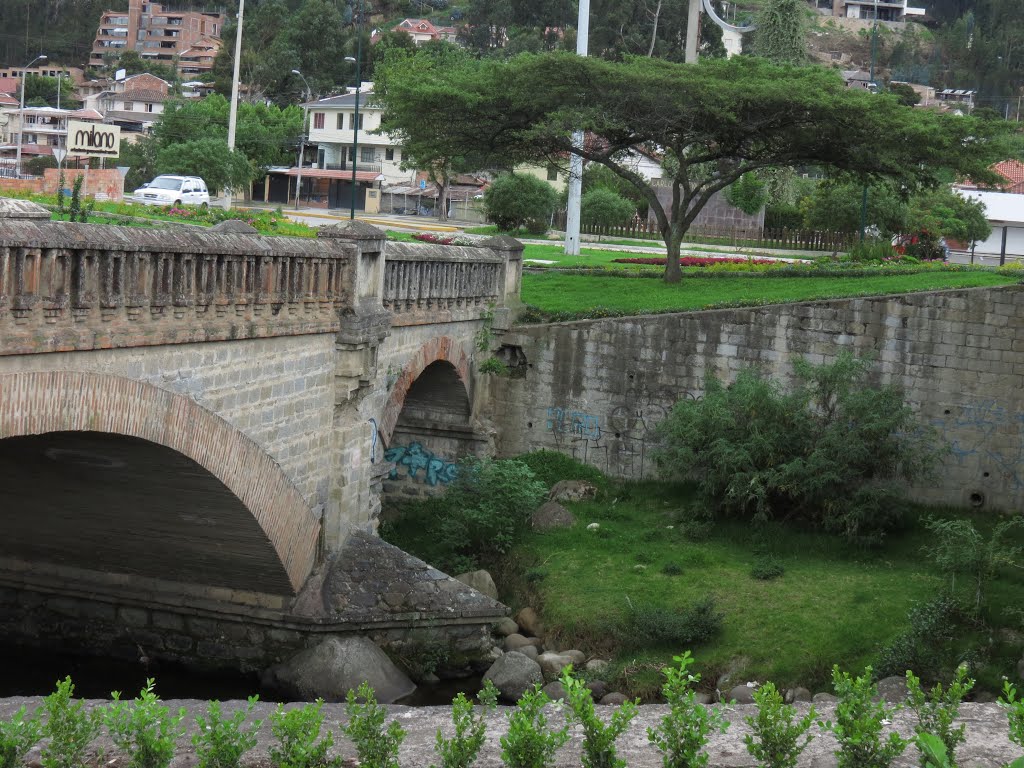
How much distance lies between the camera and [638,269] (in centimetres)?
3259

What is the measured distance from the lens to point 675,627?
63.8 feet

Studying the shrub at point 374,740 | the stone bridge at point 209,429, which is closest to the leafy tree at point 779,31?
the stone bridge at point 209,429

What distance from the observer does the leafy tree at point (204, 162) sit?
4228 cm

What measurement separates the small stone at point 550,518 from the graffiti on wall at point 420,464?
7.79ft

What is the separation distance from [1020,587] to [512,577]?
8009 millimetres

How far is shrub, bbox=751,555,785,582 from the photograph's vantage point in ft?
69.4

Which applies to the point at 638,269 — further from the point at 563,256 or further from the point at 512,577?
the point at 512,577

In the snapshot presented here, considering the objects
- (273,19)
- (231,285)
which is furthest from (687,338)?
(273,19)

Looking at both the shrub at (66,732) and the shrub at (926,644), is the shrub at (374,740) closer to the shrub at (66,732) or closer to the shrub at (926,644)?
the shrub at (66,732)

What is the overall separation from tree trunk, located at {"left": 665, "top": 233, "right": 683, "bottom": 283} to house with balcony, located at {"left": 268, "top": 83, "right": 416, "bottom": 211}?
40235 millimetres

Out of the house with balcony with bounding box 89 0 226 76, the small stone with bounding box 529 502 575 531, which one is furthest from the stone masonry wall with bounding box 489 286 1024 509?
the house with balcony with bounding box 89 0 226 76

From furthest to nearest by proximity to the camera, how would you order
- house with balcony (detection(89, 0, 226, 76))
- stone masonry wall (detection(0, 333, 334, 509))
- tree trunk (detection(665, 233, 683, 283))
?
house with balcony (detection(89, 0, 226, 76))
tree trunk (detection(665, 233, 683, 283))
stone masonry wall (detection(0, 333, 334, 509))

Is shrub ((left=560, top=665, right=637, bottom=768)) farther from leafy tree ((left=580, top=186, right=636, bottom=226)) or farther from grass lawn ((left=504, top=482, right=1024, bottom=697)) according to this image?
leafy tree ((left=580, top=186, right=636, bottom=226))

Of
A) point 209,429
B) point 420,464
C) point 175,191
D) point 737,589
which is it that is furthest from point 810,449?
point 175,191
